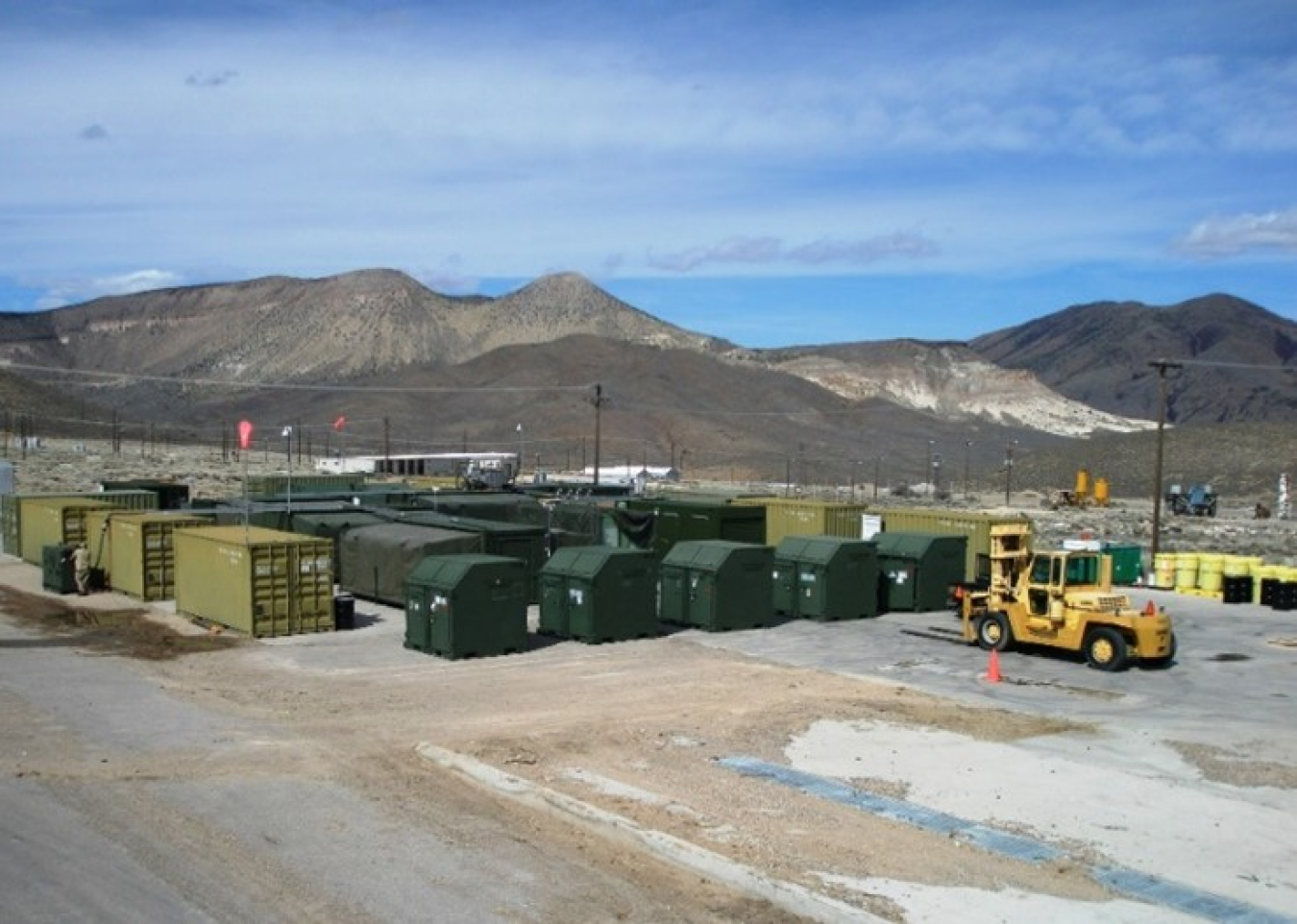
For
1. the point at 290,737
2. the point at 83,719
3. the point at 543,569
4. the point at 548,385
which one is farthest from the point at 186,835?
the point at 548,385

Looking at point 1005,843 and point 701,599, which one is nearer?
point 1005,843

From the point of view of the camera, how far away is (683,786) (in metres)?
14.7

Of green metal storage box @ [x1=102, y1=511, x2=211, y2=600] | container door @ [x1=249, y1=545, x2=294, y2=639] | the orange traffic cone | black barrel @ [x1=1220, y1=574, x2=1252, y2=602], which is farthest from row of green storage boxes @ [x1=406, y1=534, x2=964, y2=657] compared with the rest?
green metal storage box @ [x1=102, y1=511, x2=211, y2=600]

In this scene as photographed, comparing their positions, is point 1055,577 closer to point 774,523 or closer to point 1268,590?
point 1268,590

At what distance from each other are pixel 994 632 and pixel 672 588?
23.1 feet

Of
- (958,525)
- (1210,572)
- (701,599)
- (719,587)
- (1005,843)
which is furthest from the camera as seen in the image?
(958,525)

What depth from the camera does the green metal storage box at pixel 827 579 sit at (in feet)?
97.7

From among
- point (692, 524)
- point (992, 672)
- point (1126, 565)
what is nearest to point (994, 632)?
point (992, 672)

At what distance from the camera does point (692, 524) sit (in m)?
35.2

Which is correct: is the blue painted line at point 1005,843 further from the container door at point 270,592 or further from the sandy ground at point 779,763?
the container door at point 270,592

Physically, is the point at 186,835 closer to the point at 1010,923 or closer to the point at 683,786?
the point at 683,786

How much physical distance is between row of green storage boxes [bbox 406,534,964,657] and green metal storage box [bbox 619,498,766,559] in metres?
3.87

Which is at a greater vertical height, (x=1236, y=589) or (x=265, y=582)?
(x=265, y=582)


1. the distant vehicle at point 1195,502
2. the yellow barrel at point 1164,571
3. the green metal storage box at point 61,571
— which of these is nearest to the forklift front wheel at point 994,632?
the yellow barrel at point 1164,571
